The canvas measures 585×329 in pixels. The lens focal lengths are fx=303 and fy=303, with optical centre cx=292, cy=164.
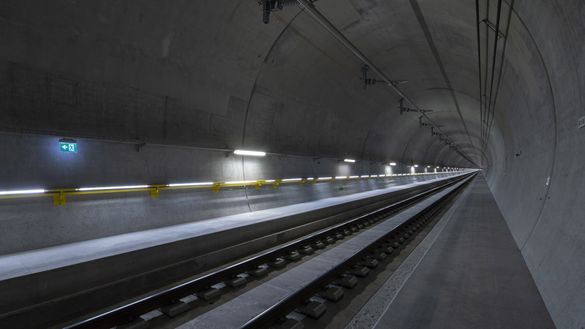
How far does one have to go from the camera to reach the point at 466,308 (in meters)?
4.06

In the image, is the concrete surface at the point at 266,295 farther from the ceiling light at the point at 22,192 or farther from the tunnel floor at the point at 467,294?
the ceiling light at the point at 22,192

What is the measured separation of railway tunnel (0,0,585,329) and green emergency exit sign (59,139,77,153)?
0.04m

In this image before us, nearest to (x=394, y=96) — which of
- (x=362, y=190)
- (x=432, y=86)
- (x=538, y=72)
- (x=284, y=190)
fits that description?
(x=432, y=86)

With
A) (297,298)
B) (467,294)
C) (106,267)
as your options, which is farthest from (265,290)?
(467,294)

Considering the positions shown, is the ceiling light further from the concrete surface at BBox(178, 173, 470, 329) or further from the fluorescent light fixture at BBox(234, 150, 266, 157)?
the fluorescent light fixture at BBox(234, 150, 266, 157)

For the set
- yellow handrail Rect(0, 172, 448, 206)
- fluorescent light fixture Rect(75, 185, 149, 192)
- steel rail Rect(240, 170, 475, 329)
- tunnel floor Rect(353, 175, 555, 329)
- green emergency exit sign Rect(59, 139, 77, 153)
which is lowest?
tunnel floor Rect(353, 175, 555, 329)

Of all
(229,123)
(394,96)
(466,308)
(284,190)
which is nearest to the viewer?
(466,308)

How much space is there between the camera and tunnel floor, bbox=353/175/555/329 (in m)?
3.72

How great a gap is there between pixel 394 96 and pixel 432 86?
238cm

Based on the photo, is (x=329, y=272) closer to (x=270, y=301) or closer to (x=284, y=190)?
(x=270, y=301)

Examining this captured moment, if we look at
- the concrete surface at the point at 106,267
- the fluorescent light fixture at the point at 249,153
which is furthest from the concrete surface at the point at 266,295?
the fluorescent light fixture at the point at 249,153

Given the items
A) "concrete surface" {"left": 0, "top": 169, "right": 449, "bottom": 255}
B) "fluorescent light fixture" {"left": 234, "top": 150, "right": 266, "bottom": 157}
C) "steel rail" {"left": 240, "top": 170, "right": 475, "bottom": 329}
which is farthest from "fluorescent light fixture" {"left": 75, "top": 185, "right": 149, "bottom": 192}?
"steel rail" {"left": 240, "top": 170, "right": 475, "bottom": 329}

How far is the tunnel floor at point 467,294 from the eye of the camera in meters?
3.72

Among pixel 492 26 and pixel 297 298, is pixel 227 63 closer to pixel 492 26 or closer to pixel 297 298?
pixel 492 26
